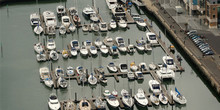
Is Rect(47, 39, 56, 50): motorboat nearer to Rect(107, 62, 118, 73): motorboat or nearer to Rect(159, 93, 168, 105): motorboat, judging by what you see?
Rect(107, 62, 118, 73): motorboat

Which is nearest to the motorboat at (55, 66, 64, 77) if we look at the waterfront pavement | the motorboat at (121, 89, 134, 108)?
the motorboat at (121, 89, 134, 108)

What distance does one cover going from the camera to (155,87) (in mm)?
98062

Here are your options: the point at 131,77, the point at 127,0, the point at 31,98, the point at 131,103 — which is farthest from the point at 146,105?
the point at 127,0

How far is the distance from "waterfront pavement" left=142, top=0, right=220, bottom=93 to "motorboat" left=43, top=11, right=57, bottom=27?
1909 cm

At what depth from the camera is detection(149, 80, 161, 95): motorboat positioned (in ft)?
319

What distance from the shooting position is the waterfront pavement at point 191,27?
340 feet

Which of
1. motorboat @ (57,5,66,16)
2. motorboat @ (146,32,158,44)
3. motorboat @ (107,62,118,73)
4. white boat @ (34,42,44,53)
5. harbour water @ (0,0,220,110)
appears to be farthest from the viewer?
motorboat @ (57,5,66,16)

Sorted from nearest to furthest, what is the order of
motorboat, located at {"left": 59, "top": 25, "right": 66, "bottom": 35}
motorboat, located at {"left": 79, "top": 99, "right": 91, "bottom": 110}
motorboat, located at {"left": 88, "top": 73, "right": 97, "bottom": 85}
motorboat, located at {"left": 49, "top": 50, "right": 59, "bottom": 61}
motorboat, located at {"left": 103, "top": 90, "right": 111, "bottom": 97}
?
motorboat, located at {"left": 79, "top": 99, "right": 91, "bottom": 110} < motorboat, located at {"left": 103, "top": 90, "right": 111, "bottom": 97} < motorboat, located at {"left": 88, "top": 73, "right": 97, "bottom": 85} < motorboat, located at {"left": 49, "top": 50, "right": 59, "bottom": 61} < motorboat, located at {"left": 59, "top": 25, "right": 66, "bottom": 35}

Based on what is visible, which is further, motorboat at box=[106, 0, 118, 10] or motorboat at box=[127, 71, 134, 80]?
motorboat at box=[106, 0, 118, 10]

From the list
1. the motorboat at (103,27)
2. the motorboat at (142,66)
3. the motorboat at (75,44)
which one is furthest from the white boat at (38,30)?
the motorboat at (142,66)

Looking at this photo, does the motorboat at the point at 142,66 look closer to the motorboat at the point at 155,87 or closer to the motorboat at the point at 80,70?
the motorboat at the point at 155,87

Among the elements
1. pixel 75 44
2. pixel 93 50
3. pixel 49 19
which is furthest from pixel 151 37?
pixel 49 19

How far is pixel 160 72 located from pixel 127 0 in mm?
36470

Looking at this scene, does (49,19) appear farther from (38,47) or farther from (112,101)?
(112,101)
